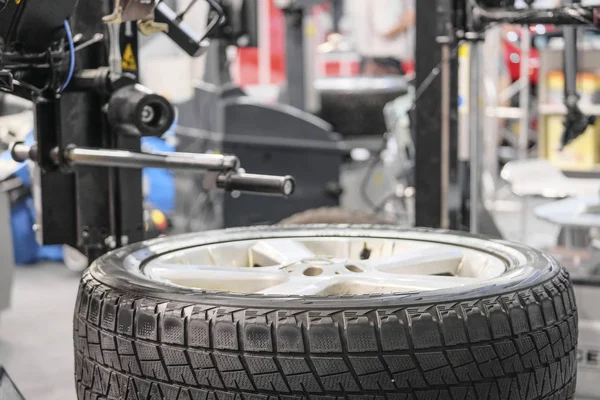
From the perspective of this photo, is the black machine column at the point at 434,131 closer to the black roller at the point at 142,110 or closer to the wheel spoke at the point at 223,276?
the black roller at the point at 142,110

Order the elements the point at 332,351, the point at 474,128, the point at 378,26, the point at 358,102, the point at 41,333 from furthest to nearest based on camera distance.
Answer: the point at 378,26 < the point at 358,102 < the point at 41,333 < the point at 474,128 < the point at 332,351

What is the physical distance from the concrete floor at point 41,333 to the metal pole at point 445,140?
1.50 meters

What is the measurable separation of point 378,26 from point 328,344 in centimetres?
552

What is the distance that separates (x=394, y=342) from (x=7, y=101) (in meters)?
3.50

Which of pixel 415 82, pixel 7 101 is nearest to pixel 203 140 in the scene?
pixel 7 101

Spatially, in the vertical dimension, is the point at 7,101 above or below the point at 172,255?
above

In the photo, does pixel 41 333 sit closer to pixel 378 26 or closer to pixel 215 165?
pixel 215 165

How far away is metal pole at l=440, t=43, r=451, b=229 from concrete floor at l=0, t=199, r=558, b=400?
4.92 ft

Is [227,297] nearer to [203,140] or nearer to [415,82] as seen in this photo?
[415,82]

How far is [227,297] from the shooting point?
1280mm

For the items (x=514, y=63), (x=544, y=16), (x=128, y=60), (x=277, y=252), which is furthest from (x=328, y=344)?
(x=514, y=63)

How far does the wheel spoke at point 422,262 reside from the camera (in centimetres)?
173

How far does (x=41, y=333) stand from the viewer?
3.89 m

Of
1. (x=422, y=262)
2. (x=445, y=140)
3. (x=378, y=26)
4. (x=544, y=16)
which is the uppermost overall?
(x=378, y=26)
